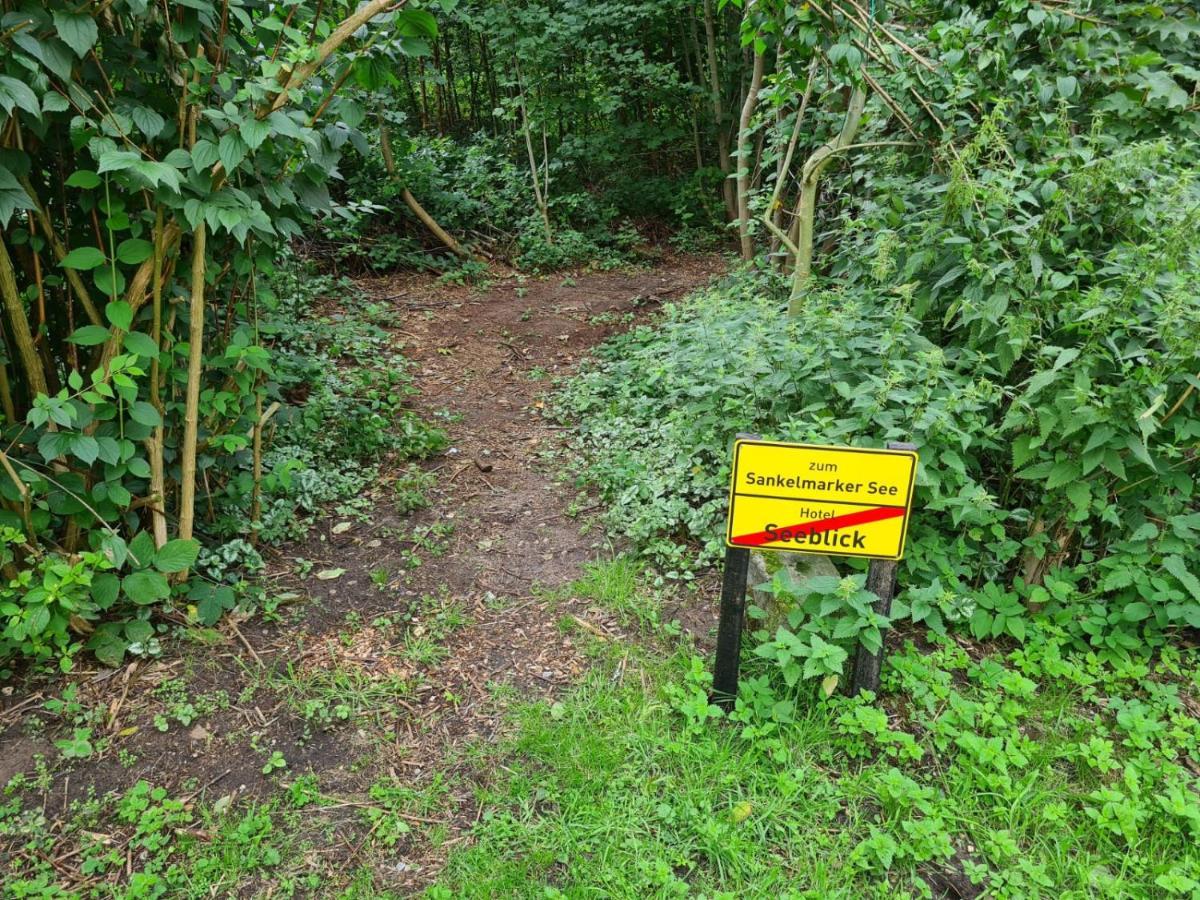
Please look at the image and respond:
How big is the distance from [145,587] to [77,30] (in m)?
1.78

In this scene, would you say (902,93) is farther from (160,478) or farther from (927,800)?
(160,478)

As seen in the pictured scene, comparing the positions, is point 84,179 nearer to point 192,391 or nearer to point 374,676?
point 192,391

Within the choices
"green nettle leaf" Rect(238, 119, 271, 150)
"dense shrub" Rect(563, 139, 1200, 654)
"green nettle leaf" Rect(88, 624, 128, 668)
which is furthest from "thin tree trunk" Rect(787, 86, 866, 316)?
"green nettle leaf" Rect(88, 624, 128, 668)

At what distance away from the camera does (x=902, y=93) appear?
4047mm

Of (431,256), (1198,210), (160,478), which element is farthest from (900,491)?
(431,256)

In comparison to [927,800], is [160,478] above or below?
above

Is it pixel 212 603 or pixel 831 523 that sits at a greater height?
pixel 831 523

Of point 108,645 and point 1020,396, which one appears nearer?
point 108,645

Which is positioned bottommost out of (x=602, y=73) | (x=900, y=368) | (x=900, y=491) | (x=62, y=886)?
(x=62, y=886)

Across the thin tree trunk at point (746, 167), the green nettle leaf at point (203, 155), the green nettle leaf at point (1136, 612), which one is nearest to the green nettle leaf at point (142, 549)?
the green nettle leaf at point (203, 155)

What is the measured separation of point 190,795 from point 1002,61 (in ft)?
14.6

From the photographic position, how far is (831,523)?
2.32 m

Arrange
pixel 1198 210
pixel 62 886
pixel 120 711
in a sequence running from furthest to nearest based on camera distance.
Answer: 1. pixel 1198 210
2. pixel 120 711
3. pixel 62 886

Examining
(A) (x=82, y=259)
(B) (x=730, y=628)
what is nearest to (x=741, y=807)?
(B) (x=730, y=628)
